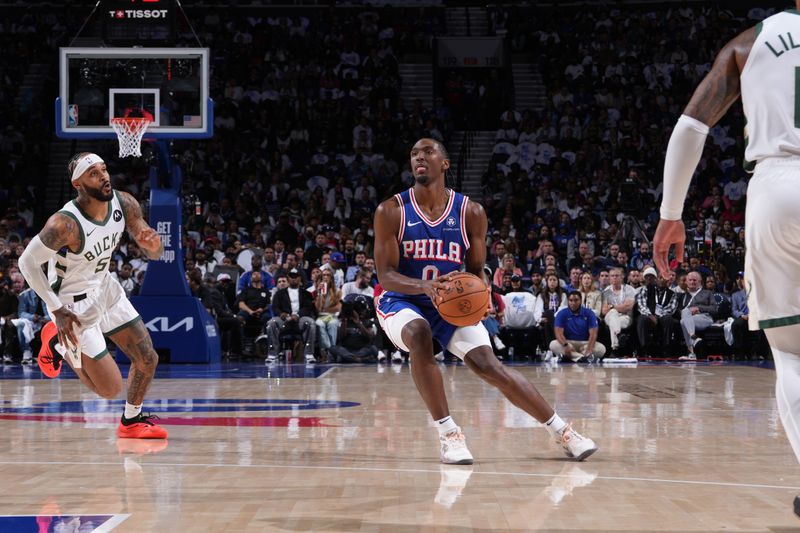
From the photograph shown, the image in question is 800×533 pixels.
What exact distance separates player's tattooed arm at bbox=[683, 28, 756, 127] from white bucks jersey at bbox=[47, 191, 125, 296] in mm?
4516

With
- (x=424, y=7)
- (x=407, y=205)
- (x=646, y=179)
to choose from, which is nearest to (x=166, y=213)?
(x=407, y=205)

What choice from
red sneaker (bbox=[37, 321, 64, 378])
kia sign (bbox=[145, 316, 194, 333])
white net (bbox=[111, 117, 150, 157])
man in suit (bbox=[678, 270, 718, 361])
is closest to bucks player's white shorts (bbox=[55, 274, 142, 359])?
red sneaker (bbox=[37, 321, 64, 378])

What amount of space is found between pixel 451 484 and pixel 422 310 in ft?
4.70

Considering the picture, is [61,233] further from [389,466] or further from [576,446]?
[576,446]

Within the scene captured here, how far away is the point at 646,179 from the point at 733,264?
4.16 meters

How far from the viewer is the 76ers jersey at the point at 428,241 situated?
6.07 metres

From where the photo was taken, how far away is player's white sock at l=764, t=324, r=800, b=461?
3.51m

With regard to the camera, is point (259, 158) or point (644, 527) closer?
point (644, 527)

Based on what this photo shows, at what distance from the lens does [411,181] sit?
70.5 feet

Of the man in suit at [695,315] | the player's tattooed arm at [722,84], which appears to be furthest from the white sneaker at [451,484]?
the man in suit at [695,315]

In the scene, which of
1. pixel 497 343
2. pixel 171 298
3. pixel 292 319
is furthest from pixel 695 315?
pixel 171 298

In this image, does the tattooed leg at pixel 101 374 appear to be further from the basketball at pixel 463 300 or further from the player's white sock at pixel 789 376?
the player's white sock at pixel 789 376

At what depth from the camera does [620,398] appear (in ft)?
31.1

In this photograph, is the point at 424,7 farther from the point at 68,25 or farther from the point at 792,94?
the point at 792,94
